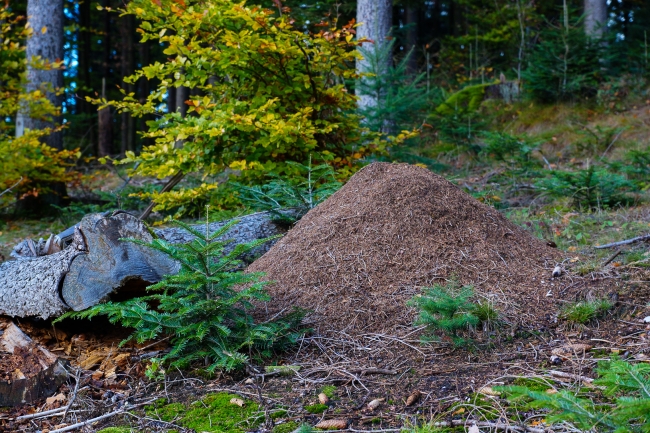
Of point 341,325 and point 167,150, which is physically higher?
point 167,150

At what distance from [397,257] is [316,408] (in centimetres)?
160

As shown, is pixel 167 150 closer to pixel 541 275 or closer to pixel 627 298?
pixel 541 275

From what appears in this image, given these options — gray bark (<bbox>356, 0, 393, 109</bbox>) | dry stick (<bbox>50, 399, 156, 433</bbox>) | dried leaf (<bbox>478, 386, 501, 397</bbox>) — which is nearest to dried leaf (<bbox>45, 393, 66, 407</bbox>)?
dry stick (<bbox>50, 399, 156, 433</bbox>)

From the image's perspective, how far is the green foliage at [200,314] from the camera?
3.22 meters

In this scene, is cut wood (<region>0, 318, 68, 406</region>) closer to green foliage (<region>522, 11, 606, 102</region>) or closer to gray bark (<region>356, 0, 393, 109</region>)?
gray bark (<region>356, 0, 393, 109</region>)

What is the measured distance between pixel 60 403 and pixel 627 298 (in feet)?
11.1

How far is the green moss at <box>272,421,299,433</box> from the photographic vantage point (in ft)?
8.57

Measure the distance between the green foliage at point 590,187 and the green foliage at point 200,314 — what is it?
14.6ft

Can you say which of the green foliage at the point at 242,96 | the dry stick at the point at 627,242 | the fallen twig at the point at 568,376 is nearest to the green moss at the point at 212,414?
the fallen twig at the point at 568,376

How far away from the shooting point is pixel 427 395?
280 centimetres

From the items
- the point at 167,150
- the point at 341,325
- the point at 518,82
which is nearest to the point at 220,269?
the point at 341,325

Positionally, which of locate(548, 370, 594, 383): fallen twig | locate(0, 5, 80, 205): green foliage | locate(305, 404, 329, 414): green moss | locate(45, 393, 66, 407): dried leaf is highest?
locate(0, 5, 80, 205): green foliage

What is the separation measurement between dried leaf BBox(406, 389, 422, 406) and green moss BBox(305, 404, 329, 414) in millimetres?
390

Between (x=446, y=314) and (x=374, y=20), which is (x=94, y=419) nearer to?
(x=446, y=314)
